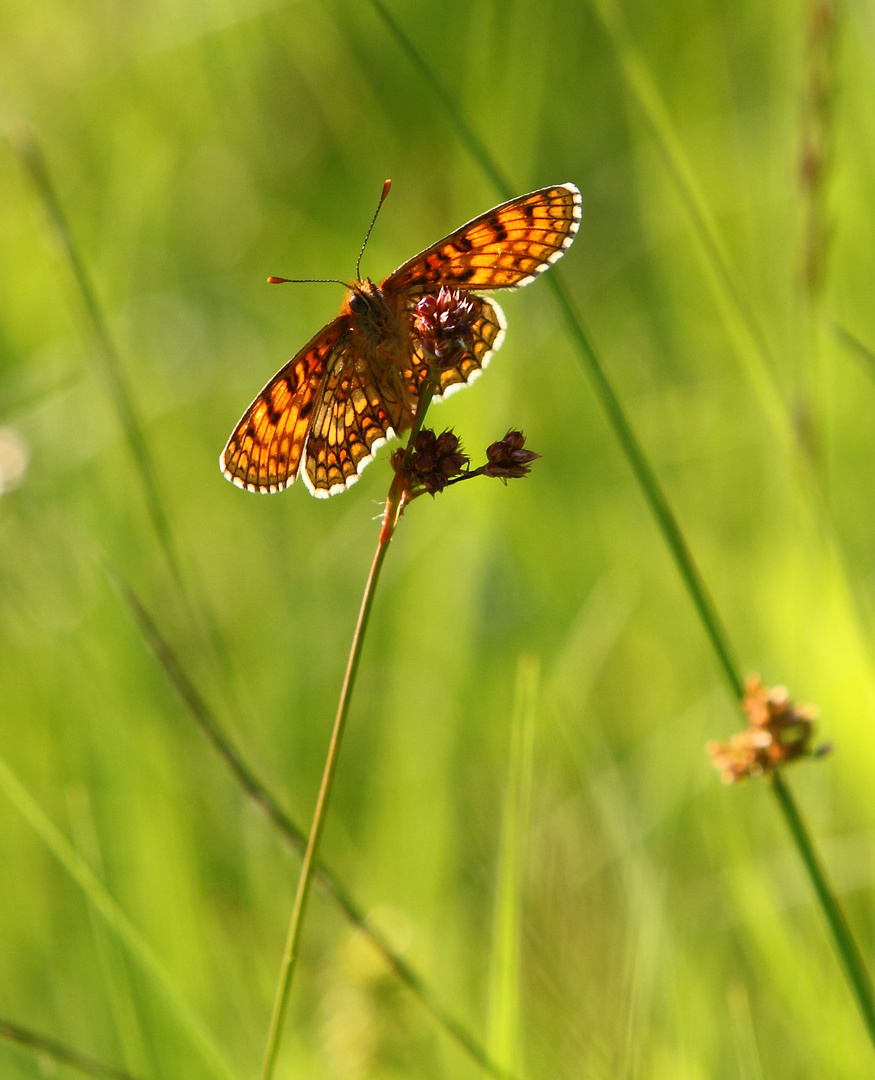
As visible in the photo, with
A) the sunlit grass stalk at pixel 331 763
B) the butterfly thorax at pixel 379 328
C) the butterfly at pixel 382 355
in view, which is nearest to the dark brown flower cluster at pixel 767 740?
the sunlit grass stalk at pixel 331 763

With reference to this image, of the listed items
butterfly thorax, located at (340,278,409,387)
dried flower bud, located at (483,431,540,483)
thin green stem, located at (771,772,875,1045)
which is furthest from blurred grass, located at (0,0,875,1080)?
dried flower bud, located at (483,431,540,483)

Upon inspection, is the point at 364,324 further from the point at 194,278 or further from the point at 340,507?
the point at 194,278

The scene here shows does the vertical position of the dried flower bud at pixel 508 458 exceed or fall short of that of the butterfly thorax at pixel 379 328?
it falls short

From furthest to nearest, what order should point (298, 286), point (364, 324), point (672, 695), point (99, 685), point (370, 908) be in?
point (298, 286), point (672, 695), point (99, 685), point (370, 908), point (364, 324)

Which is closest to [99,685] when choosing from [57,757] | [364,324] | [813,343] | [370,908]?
[57,757]

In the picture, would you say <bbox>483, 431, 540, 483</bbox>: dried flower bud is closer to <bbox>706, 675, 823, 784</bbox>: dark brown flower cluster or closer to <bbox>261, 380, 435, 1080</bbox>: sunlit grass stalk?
<bbox>261, 380, 435, 1080</bbox>: sunlit grass stalk

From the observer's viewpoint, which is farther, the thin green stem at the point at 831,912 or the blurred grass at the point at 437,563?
the blurred grass at the point at 437,563

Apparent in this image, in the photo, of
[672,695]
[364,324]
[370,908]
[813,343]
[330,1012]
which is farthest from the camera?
[672,695]

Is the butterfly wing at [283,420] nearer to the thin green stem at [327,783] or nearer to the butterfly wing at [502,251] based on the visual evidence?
the butterfly wing at [502,251]
